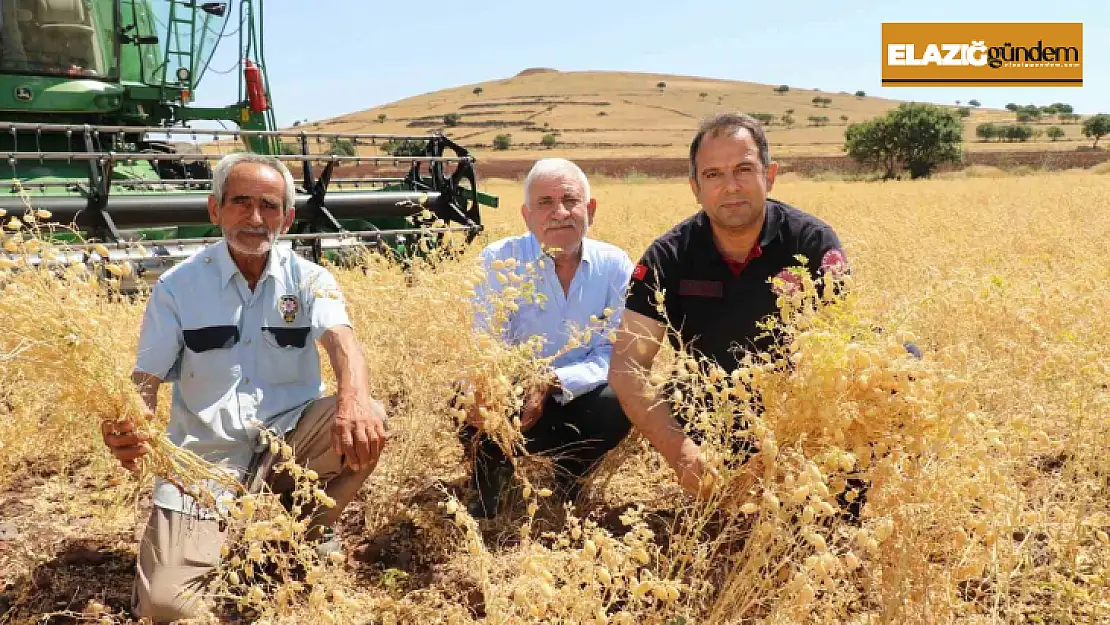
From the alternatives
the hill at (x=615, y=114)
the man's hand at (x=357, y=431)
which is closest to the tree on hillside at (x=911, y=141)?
the hill at (x=615, y=114)

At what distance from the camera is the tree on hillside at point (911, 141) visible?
3900 cm

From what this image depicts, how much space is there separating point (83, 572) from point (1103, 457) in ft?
11.7

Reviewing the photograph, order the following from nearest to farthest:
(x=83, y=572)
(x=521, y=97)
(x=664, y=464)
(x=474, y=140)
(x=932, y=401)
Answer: (x=932, y=401) < (x=83, y=572) < (x=664, y=464) < (x=474, y=140) < (x=521, y=97)

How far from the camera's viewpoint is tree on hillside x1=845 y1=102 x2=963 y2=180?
3900 cm

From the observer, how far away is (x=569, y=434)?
10.6 feet

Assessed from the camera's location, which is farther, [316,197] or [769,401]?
[316,197]

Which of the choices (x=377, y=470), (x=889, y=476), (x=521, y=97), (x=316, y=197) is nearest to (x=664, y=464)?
(x=377, y=470)

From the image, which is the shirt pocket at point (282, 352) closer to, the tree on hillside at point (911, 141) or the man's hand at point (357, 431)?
the man's hand at point (357, 431)

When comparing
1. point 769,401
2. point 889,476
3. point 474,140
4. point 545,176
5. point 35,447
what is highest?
point 474,140

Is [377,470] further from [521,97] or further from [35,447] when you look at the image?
[521,97]

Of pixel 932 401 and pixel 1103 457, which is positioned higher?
pixel 932 401

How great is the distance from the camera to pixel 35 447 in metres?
3.49

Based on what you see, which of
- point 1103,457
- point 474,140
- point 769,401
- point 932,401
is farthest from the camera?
point 474,140

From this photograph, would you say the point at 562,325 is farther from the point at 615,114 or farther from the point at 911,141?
the point at 615,114
